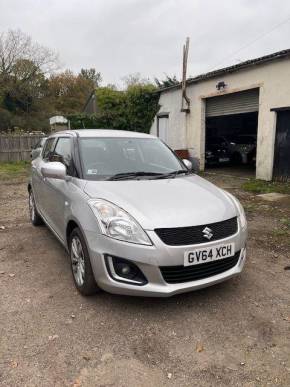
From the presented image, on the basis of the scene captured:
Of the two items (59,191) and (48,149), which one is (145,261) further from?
(48,149)

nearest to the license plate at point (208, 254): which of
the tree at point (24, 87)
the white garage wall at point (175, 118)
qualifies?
the white garage wall at point (175, 118)

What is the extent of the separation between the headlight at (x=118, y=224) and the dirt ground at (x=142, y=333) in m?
0.76

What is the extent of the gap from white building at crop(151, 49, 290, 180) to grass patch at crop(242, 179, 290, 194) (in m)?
0.51

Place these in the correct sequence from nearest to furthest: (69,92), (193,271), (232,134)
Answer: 1. (193,271)
2. (232,134)
3. (69,92)

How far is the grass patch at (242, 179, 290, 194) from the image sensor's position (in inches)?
365

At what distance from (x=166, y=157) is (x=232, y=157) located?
11882 mm

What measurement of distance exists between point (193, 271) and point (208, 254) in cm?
20

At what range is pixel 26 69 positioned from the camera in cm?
3569

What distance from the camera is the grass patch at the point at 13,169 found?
13241 mm

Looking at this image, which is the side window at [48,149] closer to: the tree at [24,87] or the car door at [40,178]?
the car door at [40,178]

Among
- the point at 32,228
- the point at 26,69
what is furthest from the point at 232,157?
the point at 26,69

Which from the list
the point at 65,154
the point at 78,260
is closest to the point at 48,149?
the point at 65,154

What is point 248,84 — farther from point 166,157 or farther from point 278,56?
Result: point 166,157

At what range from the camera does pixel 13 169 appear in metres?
15.0
